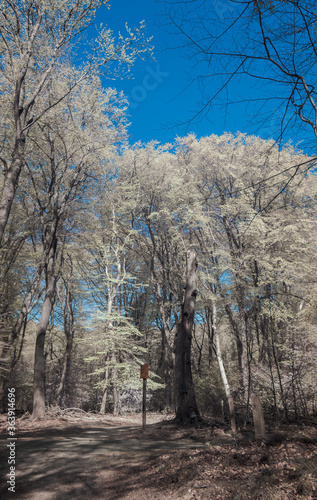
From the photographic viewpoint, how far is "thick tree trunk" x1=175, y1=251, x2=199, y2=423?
282 inches

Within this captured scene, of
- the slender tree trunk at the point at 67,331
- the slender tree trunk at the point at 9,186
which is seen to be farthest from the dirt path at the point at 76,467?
the slender tree trunk at the point at 67,331

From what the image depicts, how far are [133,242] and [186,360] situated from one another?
11082 millimetres

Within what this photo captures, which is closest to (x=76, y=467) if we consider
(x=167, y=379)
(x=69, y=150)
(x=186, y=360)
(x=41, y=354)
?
(x=186, y=360)

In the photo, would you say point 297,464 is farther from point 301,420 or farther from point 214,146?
point 214,146

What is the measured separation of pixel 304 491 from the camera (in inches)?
81.0

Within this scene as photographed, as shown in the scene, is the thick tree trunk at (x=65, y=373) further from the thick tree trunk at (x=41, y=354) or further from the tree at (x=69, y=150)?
the thick tree trunk at (x=41, y=354)

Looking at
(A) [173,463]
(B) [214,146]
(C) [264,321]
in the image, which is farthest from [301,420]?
(B) [214,146]

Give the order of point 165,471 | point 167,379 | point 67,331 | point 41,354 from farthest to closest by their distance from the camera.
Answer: point 67,331 < point 167,379 < point 41,354 < point 165,471

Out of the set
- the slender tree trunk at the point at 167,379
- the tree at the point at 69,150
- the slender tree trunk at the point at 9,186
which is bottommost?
the slender tree trunk at the point at 167,379

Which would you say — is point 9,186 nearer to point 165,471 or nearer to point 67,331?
point 165,471

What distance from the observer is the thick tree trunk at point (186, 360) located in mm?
7160

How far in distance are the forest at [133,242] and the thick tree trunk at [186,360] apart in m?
0.04

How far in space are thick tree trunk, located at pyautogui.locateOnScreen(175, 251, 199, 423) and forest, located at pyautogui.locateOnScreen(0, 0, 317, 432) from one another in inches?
1.5

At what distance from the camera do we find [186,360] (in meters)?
7.68
